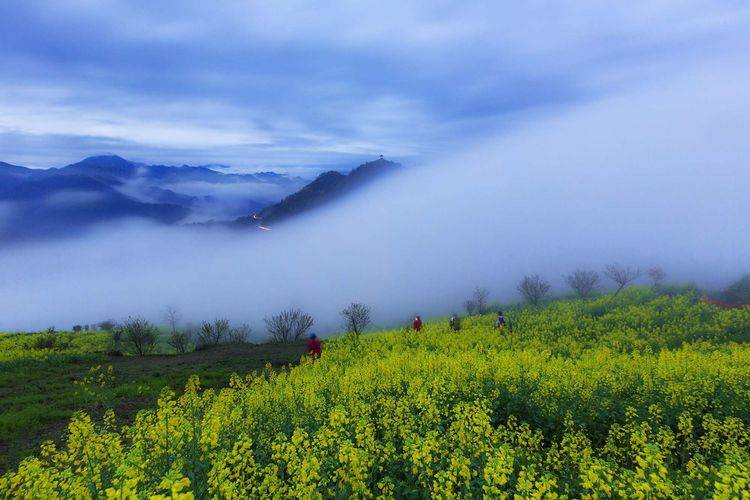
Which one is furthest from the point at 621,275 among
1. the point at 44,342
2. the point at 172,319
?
the point at 44,342

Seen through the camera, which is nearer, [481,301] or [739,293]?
[739,293]

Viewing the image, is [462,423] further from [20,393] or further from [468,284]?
[468,284]

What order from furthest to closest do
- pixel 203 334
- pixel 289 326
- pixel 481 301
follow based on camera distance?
pixel 481 301
pixel 289 326
pixel 203 334

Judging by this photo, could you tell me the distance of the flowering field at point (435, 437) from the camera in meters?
5.59

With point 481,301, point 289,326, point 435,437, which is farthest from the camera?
point 481,301

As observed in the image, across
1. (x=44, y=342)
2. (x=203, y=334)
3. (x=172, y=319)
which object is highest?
(x=44, y=342)

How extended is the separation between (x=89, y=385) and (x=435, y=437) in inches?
882

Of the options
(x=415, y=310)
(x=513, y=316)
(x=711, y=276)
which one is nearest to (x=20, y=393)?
(x=513, y=316)

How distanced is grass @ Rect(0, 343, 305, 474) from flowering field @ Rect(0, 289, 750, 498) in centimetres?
244

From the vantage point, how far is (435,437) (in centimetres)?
769

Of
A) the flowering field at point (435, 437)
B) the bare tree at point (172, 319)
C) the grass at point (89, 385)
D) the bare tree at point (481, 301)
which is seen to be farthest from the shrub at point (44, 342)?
the bare tree at point (481, 301)

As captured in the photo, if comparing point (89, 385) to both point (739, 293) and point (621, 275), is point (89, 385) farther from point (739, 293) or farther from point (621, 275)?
point (621, 275)

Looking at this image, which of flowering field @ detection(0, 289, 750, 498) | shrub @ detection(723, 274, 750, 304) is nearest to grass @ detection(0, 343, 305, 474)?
flowering field @ detection(0, 289, 750, 498)

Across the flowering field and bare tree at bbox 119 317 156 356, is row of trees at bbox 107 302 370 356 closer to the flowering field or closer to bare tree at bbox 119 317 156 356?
bare tree at bbox 119 317 156 356
